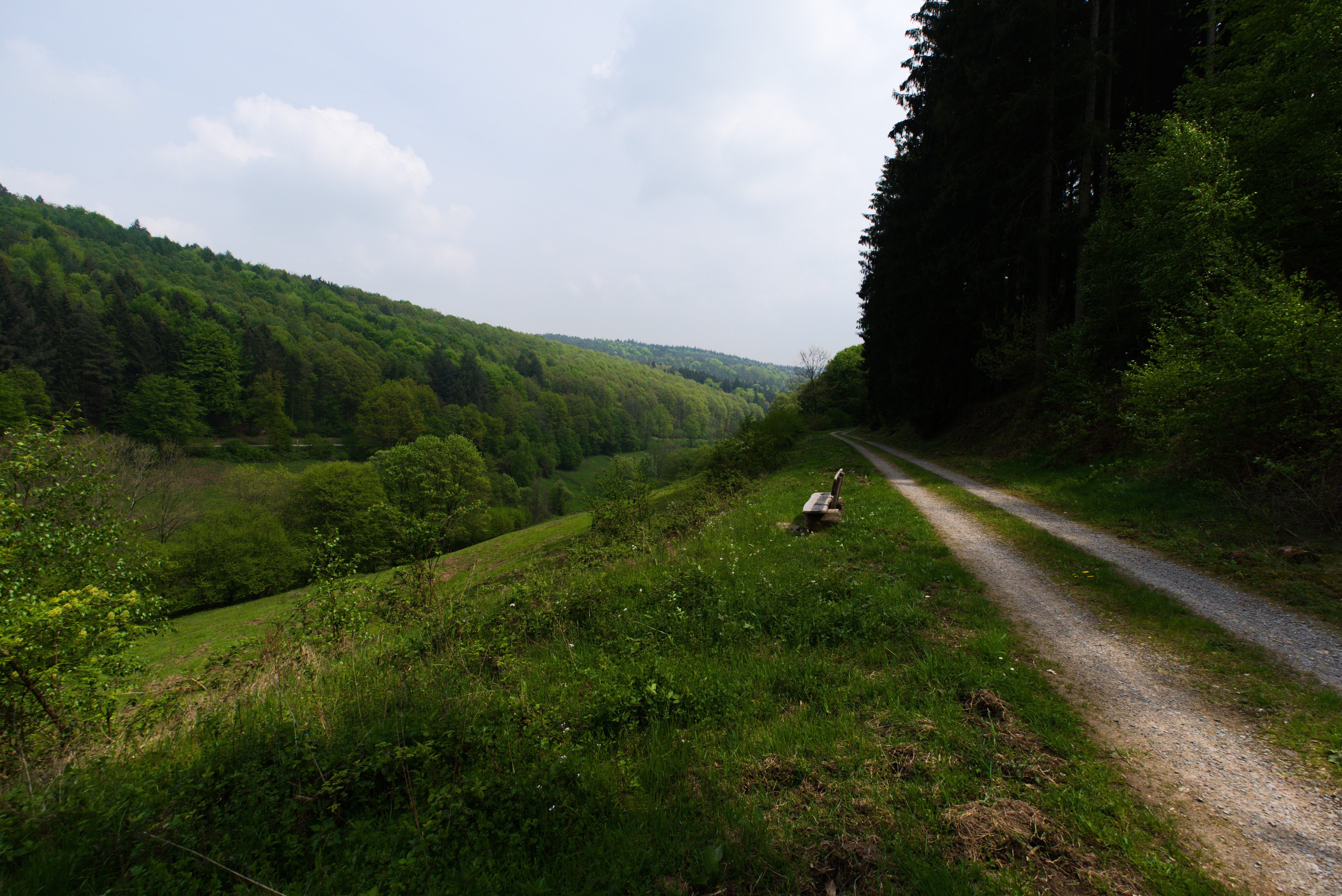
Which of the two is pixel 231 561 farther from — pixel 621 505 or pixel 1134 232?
pixel 1134 232

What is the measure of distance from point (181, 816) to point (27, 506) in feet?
32.5

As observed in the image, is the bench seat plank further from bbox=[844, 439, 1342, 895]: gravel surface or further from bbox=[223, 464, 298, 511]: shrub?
bbox=[223, 464, 298, 511]: shrub

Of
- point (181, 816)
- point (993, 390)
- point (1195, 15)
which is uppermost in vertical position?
point (1195, 15)

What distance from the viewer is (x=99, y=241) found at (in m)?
110

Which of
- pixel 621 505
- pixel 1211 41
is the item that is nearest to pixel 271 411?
pixel 621 505

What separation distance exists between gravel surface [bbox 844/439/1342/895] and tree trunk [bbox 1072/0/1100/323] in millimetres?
17152

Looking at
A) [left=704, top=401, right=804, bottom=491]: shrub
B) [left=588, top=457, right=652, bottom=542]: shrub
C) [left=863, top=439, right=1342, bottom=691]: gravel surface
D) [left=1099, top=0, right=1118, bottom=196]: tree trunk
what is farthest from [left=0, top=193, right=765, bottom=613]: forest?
[left=1099, top=0, right=1118, bottom=196]: tree trunk

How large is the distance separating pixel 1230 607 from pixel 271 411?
90.7 meters

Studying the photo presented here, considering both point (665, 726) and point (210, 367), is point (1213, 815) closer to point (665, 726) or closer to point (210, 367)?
point (665, 726)

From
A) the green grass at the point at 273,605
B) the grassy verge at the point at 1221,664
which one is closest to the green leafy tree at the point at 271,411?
the green grass at the point at 273,605

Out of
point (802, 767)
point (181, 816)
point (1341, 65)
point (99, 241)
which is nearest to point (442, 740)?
point (181, 816)

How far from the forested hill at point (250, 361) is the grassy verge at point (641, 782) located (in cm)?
7122

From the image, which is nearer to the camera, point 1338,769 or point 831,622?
point 1338,769

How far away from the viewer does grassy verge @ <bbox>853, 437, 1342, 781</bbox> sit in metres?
3.61
